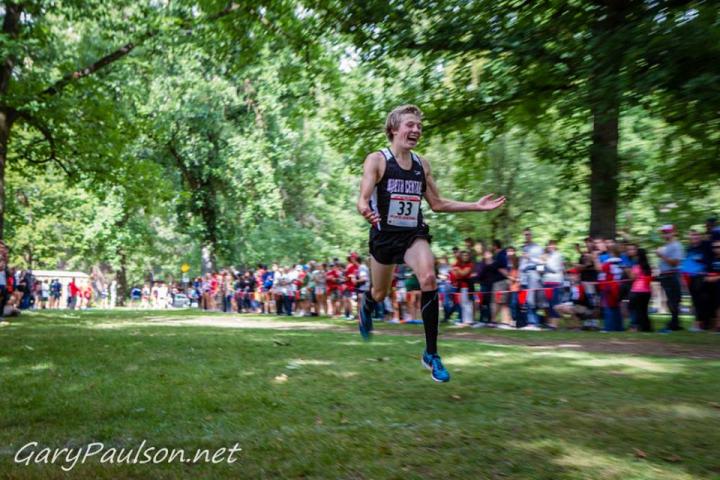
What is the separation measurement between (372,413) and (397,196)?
7.13 ft

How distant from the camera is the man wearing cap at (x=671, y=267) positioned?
47.4 ft

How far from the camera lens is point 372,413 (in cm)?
542

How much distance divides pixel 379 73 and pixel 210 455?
517 inches

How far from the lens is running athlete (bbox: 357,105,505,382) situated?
6.55m

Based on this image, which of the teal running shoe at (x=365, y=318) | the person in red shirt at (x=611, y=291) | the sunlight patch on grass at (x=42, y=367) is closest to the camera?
the teal running shoe at (x=365, y=318)

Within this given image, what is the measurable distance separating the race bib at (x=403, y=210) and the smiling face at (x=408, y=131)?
48cm

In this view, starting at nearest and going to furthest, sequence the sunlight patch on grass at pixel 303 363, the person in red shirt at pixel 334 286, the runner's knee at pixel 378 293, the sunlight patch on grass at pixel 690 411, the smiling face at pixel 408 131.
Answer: the sunlight patch on grass at pixel 690 411 → the smiling face at pixel 408 131 → the runner's knee at pixel 378 293 → the sunlight patch on grass at pixel 303 363 → the person in red shirt at pixel 334 286

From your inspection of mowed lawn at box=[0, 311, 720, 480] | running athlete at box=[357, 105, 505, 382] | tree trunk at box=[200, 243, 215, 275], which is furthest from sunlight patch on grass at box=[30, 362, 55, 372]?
tree trunk at box=[200, 243, 215, 275]

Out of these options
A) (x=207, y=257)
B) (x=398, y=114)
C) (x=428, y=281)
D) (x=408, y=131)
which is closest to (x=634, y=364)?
(x=428, y=281)

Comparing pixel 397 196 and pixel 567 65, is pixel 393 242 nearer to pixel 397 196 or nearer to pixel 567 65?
pixel 397 196

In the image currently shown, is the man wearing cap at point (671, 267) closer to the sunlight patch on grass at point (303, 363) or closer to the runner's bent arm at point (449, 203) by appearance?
the sunlight patch on grass at point (303, 363)

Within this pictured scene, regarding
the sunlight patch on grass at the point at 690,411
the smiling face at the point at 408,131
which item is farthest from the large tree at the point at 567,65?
the sunlight patch on grass at the point at 690,411

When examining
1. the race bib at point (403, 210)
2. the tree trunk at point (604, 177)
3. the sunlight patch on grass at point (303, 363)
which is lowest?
the sunlight patch on grass at point (303, 363)

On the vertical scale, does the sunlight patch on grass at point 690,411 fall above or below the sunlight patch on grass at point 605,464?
above
